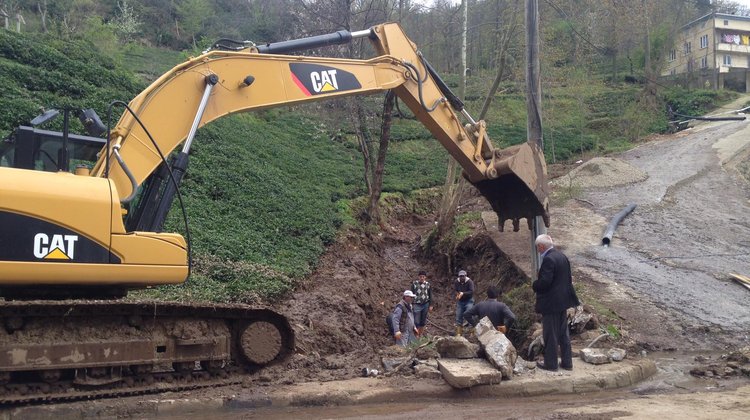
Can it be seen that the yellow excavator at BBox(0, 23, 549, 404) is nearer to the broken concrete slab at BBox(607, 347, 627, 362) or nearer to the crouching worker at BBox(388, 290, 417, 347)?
the broken concrete slab at BBox(607, 347, 627, 362)

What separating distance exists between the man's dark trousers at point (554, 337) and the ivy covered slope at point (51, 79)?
503 inches

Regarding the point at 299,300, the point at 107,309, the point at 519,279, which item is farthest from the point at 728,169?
the point at 107,309

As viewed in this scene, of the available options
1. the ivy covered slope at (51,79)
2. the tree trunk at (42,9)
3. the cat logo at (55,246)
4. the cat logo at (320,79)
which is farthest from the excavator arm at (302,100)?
the tree trunk at (42,9)

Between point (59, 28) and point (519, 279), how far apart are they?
28551 millimetres

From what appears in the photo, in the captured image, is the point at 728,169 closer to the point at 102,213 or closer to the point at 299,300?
the point at 299,300

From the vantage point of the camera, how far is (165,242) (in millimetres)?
6906

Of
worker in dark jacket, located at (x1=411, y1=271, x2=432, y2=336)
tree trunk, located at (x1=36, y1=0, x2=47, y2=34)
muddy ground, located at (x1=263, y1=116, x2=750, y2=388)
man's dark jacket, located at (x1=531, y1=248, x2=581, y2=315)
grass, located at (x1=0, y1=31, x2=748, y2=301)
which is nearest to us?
man's dark jacket, located at (x1=531, y1=248, x2=581, y2=315)

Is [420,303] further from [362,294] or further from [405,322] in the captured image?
[362,294]

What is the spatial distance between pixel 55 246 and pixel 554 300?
17.9ft

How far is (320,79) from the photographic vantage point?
875 centimetres

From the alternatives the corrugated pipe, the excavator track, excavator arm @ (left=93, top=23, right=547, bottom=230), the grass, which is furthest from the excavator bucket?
the corrugated pipe

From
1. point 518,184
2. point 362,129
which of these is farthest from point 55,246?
point 362,129

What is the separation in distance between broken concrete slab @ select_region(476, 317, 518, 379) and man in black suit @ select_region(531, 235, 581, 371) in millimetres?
510

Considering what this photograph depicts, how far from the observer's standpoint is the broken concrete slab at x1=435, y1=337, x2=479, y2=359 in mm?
8391
